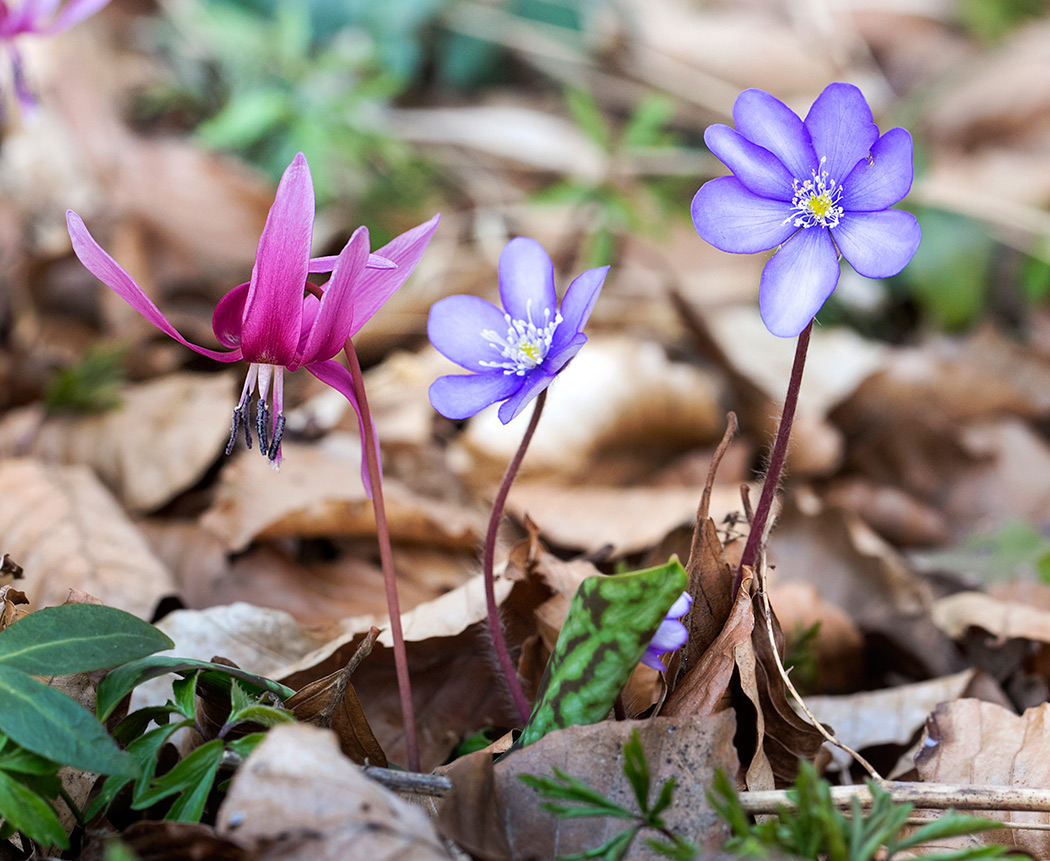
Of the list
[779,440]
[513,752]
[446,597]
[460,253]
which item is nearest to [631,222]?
[460,253]

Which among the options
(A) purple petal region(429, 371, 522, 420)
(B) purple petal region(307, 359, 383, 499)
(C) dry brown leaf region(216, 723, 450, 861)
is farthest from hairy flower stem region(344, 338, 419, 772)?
(C) dry brown leaf region(216, 723, 450, 861)

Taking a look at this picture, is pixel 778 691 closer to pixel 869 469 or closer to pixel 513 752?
pixel 513 752

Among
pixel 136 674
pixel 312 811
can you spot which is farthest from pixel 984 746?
pixel 136 674

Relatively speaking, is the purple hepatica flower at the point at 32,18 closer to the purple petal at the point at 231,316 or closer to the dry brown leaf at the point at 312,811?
the purple petal at the point at 231,316

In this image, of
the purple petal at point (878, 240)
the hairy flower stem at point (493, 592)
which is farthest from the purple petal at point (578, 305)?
the purple petal at point (878, 240)

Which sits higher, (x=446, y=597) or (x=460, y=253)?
(x=460, y=253)

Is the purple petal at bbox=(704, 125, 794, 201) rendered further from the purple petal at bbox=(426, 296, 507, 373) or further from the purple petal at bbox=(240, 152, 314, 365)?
the purple petal at bbox=(240, 152, 314, 365)

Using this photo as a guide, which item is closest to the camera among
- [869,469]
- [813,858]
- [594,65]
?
[813,858]
